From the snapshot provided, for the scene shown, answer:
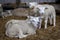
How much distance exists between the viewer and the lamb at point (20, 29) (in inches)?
144

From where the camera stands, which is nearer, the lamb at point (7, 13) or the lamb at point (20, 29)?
the lamb at point (20, 29)

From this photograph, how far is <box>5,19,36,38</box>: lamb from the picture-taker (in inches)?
144

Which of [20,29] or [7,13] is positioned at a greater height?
[20,29]

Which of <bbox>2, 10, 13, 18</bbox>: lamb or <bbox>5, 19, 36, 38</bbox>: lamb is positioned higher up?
<bbox>5, 19, 36, 38</bbox>: lamb

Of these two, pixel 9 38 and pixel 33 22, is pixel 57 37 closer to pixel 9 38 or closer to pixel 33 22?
pixel 33 22

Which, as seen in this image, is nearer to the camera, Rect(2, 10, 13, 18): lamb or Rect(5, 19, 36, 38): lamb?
Rect(5, 19, 36, 38): lamb

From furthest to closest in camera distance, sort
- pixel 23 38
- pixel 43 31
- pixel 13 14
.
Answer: pixel 13 14 < pixel 43 31 < pixel 23 38

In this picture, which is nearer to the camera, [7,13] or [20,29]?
[20,29]

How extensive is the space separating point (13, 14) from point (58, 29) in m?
2.65

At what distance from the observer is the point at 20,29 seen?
3664 mm

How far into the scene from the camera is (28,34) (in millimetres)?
3789

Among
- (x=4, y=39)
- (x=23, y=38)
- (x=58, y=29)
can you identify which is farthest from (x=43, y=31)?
(x=4, y=39)

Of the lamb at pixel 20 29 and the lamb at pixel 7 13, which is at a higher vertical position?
the lamb at pixel 20 29

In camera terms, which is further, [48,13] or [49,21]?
[49,21]
